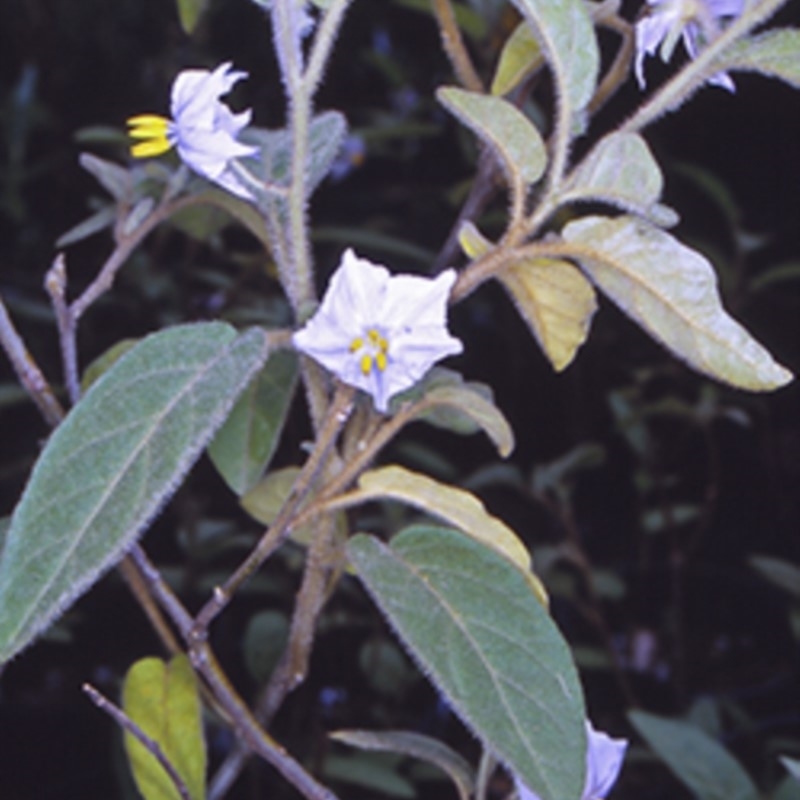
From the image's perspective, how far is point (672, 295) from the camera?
561 millimetres

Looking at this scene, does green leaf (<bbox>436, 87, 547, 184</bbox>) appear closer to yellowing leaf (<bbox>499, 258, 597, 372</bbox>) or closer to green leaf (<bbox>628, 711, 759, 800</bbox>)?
yellowing leaf (<bbox>499, 258, 597, 372</bbox>)

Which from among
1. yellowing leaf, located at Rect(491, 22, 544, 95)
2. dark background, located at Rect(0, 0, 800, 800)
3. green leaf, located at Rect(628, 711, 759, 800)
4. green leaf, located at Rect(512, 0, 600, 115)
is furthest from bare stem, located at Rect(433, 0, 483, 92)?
green leaf, located at Rect(628, 711, 759, 800)

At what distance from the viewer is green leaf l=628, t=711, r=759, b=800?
957mm

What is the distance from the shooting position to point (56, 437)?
0.50 meters

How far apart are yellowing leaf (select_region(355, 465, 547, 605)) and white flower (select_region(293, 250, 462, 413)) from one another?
0.17 feet

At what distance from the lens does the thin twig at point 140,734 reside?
1.78ft

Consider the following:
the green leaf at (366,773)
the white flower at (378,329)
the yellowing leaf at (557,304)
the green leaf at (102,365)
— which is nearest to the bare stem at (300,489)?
the white flower at (378,329)

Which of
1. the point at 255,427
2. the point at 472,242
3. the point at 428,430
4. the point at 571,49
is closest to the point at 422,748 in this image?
the point at 255,427

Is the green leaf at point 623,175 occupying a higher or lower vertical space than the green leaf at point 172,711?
higher

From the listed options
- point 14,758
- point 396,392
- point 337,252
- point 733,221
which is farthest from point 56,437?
point 733,221

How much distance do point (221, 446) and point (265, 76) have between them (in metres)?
1.11

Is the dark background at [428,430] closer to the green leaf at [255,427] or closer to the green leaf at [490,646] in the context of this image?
the green leaf at [255,427]

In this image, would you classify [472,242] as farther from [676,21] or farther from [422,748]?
[422,748]

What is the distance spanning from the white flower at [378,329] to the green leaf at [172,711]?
9.9 inches
